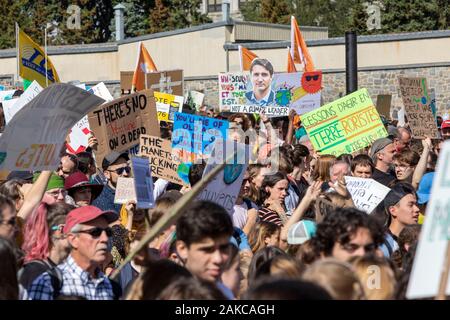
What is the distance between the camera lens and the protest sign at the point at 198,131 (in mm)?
10461

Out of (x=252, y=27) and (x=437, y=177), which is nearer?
(x=437, y=177)

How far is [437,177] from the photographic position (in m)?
3.73

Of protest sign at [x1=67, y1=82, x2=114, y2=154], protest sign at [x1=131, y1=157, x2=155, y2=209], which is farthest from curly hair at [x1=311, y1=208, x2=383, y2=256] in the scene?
protest sign at [x1=67, y1=82, x2=114, y2=154]

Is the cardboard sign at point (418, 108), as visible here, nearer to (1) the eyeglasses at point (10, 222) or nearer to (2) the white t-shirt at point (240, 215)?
Result: (2) the white t-shirt at point (240, 215)

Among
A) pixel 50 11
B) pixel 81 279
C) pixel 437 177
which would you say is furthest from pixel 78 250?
pixel 50 11

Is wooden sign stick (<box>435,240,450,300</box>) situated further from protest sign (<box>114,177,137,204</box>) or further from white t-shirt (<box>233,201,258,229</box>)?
protest sign (<box>114,177,137,204</box>)

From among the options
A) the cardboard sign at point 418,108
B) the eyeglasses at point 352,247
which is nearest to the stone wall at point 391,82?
the cardboard sign at point 418,108

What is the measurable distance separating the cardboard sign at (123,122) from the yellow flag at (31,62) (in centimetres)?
487
